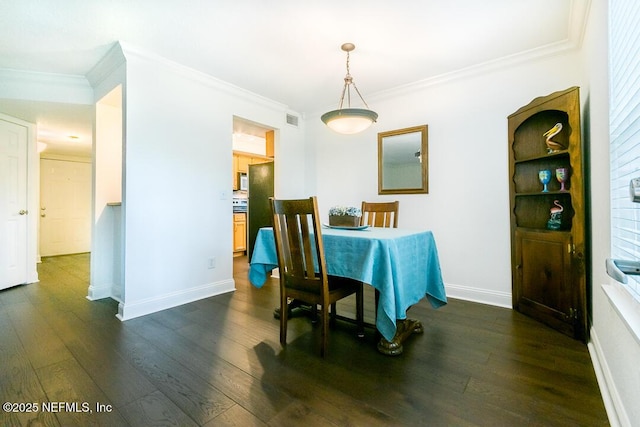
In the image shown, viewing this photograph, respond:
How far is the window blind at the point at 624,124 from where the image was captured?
1061 mm

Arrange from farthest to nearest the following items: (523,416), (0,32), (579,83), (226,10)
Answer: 1. (579,83)
2. (0,32)
3. (226,10)
4. (523,416)

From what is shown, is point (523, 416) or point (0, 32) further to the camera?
point (0, 32)

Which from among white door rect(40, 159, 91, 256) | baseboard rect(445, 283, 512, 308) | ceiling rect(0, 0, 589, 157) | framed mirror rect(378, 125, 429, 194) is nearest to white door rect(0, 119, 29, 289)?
ceiling rect(0, 0, 589, 157)

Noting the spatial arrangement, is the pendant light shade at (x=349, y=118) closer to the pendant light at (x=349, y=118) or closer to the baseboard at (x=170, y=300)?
the pendant light at (x=349, y=118)

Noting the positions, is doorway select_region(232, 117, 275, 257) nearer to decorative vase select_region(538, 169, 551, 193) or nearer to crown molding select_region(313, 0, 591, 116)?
crown molding select_region(313, 0, 591, 116)

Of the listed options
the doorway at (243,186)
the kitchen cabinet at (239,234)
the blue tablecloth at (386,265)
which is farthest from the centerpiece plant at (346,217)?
the kitchen cabinet at (239,234)

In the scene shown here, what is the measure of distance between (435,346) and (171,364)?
173 cm

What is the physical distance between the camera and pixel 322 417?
132 cm

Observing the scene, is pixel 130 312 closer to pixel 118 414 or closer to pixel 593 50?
pixel 118 414

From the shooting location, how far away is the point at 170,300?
113 inches

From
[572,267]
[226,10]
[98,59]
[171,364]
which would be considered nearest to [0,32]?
[98,59]

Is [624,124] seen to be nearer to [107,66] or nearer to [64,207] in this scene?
[107,66]

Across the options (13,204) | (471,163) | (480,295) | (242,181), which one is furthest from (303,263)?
(242,181)

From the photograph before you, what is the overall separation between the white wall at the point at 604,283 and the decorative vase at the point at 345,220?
1.45m
